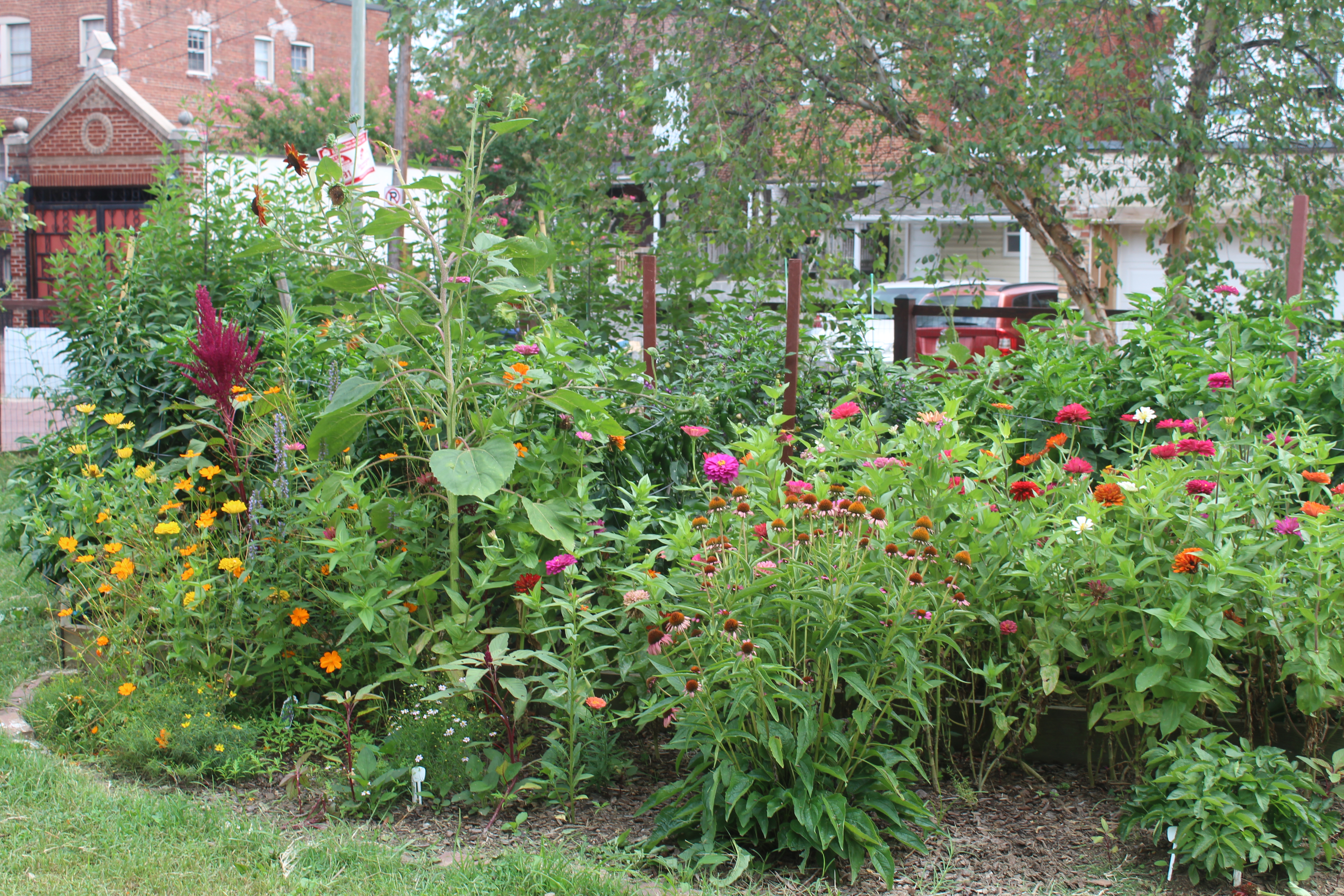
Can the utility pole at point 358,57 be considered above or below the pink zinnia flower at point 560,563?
above

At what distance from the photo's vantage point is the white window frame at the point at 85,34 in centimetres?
2625

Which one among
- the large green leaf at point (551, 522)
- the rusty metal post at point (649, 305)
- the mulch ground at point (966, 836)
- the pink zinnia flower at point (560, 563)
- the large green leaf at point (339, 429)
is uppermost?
the rusty metal post at point (649, 305)

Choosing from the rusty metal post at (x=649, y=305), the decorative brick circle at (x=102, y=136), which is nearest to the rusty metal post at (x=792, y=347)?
the rusty metal post at (x=649, y=305)

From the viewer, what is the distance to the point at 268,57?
29.3 metres

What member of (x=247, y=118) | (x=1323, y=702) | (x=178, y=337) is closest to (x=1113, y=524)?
(x=1323, y=702)

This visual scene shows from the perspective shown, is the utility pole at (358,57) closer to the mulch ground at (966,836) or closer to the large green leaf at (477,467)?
the large green leaf at (477,467)

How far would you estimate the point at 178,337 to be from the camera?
4301 mm

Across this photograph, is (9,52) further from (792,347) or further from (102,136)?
(792,347)

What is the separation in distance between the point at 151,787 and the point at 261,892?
2.57 ft

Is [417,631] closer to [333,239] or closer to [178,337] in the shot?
[333,239]

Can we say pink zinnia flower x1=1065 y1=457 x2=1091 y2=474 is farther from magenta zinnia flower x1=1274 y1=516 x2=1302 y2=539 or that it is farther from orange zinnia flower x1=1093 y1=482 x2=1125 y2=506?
magenta zinnia flower x1=1274 y1=516 x2=1302 y2=539

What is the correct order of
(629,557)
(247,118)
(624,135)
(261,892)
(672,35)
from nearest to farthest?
1. (261,892)
2. (629,557)
3. (672,35)
4. (624,135)
5. (247,118)

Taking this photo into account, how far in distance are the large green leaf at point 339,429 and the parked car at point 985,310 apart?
258 centimetres

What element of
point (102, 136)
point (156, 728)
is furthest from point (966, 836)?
point (102, 136)
